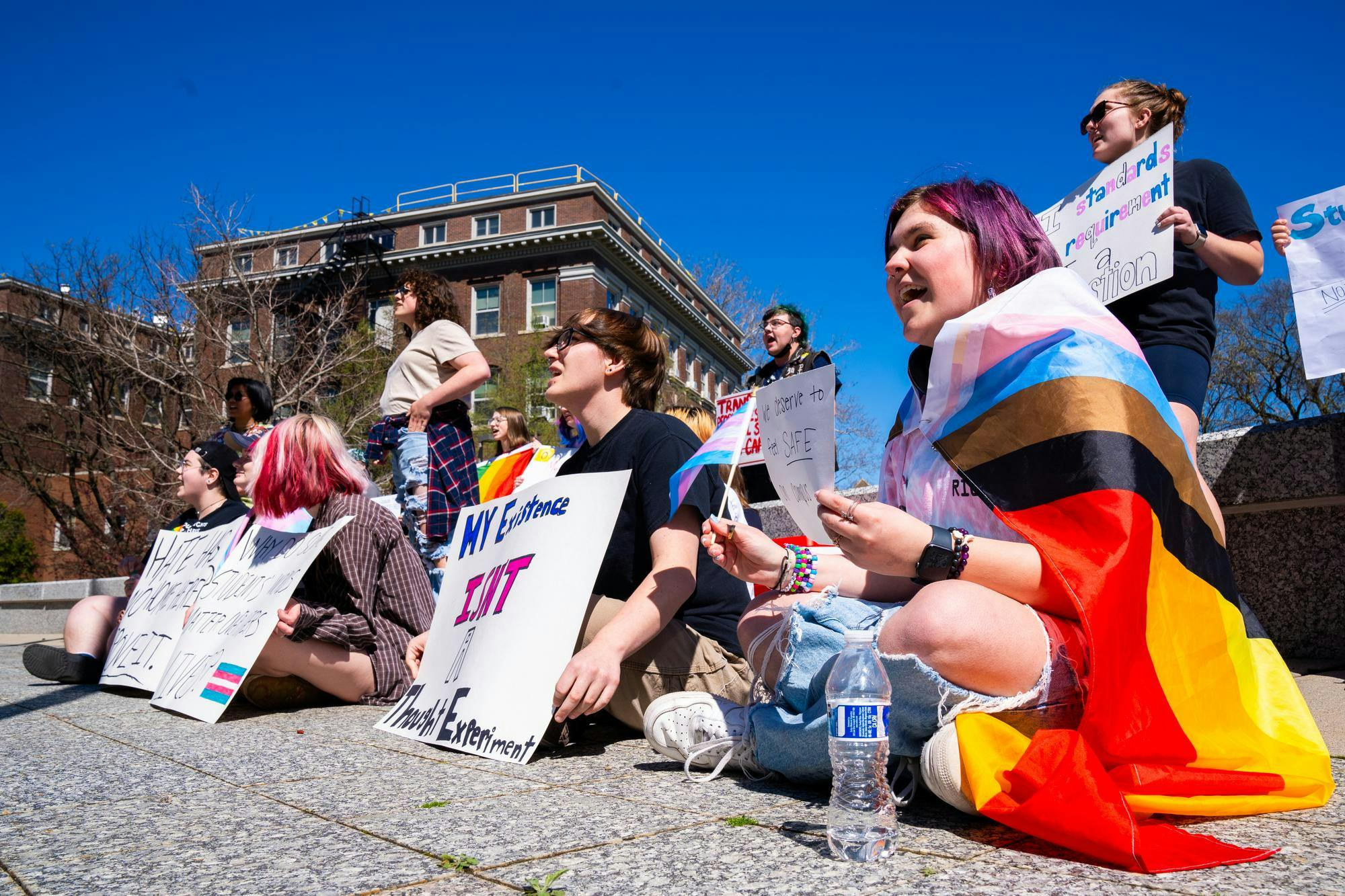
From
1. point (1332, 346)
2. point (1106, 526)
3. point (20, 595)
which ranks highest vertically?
point (1332, 346)

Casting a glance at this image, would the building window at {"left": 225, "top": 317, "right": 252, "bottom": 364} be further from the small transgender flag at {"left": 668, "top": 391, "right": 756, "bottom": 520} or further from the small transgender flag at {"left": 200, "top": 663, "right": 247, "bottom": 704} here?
the small transgender flag at {"left": 668, "top": 391, "right": 756, "bottom": 520}

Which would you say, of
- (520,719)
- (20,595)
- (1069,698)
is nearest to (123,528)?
(20,595)

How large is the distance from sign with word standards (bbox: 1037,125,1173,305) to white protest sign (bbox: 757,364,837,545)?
3.99 ft

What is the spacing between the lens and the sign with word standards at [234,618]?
11.5 ft

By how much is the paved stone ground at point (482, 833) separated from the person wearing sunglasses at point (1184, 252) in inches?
53.4

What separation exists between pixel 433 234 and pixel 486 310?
5108 millimetres

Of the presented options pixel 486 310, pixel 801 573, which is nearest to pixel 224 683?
pixel 801 573

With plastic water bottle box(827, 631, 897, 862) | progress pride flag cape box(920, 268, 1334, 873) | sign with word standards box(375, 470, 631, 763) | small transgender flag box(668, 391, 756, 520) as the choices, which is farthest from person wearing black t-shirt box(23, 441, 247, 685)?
progress pride flag cape box(920, 268, 1334, 873)

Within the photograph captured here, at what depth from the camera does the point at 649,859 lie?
4.98ft

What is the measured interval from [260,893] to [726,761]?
3.66ft

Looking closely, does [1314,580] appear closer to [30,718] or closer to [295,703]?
[295,703]

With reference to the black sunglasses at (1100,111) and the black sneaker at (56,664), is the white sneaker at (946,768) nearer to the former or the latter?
the black sunglasses at (1100,111)

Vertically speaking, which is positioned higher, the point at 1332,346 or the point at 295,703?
the point at 1332,346

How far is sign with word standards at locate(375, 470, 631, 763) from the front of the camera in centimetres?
258
